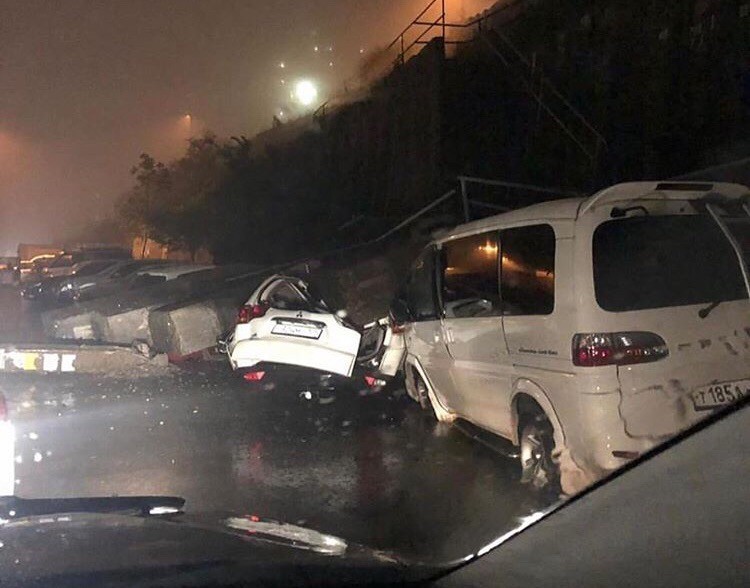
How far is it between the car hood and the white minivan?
6.53ft

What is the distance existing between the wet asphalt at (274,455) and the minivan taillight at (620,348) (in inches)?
39.1

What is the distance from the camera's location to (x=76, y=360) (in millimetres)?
9961

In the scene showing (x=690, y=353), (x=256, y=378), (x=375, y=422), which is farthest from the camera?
(x=256, y=378)

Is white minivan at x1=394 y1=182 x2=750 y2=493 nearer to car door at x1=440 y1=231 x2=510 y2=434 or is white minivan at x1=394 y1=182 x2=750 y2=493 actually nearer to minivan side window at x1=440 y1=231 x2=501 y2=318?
car door at x1=440 y1=231 x2=510 y2=434

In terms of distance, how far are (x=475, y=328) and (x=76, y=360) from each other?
507 centimetres

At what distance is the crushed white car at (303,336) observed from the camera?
959 cm

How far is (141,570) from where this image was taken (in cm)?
288

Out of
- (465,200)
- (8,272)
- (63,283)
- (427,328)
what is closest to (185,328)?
(427,328)

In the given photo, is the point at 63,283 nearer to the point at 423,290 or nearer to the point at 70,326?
the point at 70,326

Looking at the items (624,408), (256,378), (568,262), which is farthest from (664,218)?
(256,378)

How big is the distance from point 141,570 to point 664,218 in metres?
3.53

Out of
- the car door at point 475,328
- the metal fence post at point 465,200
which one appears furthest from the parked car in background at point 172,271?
the car door at point 475,328

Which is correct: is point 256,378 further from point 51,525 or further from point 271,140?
point 271,140

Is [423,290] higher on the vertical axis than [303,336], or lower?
higher
